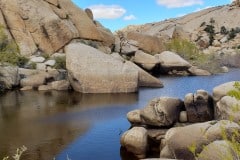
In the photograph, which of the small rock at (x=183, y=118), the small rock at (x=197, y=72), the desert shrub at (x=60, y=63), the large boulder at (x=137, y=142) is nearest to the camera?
the large boulder at (x=137, y=142)

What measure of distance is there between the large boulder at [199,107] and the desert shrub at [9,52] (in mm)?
23149

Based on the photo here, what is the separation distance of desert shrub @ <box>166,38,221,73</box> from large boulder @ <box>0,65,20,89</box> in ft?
87.0

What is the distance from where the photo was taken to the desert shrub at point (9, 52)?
3890 cm

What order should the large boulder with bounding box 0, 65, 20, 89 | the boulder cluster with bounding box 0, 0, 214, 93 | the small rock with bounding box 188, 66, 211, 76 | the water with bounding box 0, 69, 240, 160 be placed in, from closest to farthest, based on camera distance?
the water with bounding box 0, 69, 240, 160 < the boulder cluster with bounding box 0, 0, 214, 93 < the large boulder with bounding box 0, 65, 20, 89 < the small rock with bounding box 188, 66, 211, 76

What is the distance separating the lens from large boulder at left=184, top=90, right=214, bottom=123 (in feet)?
65.1

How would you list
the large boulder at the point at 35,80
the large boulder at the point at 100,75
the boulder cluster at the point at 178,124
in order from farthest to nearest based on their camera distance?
the large boulder at the point at 35,80, the large boulder at the point at 100,75, the boulder cluster at the point at 178,124

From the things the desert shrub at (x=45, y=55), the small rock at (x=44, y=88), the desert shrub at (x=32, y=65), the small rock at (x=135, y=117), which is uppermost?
the desert shrub at (x=45, y=55)

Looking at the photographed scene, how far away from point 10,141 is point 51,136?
77.9 inches

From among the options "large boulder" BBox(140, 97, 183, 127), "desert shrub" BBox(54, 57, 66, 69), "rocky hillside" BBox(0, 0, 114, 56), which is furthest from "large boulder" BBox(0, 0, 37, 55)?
"large boulder" BBox(140, 97, 183, 127)

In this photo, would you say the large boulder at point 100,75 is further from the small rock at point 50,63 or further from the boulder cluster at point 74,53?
the small rock at point 50,63

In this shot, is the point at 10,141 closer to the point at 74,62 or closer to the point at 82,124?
the point at 82,124

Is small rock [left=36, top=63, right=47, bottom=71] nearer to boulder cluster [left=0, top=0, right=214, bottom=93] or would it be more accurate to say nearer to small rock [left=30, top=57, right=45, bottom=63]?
boulder cluster [left=0, top=0, right=214, bottom=93]

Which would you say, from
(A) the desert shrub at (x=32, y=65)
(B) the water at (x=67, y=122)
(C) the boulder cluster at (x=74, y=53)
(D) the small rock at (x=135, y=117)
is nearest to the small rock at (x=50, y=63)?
(C) the boulder cluster at (x=74, y=53)

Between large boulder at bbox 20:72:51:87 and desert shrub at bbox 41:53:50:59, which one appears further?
desert shrub at bbox 41:53:50:59
